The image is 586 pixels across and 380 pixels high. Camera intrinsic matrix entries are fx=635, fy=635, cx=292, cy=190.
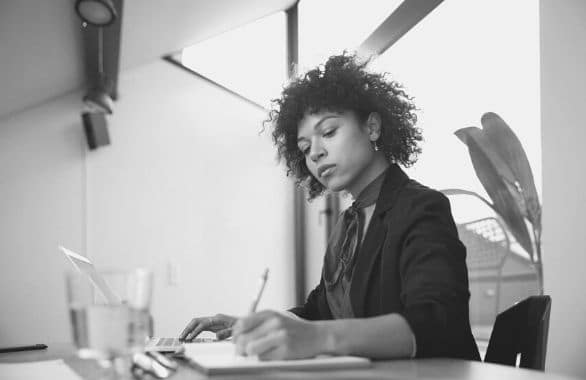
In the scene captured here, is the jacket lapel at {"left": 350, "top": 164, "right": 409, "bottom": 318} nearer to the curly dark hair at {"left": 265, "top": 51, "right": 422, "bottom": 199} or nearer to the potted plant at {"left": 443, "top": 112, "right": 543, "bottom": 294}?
the curly dark hair at {"left": 265, "top": 51, "right": 422, "bottom": 199}

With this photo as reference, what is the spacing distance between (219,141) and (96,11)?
189 cm

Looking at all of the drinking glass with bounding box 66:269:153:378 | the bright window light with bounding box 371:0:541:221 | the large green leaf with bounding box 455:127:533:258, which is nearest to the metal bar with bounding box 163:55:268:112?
the bright window light with bounding box 371:0:541:221

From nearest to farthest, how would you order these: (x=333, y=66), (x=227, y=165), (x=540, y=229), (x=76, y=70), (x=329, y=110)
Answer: (x=329, y=110)
(x=333, y=66)
(x=540, y=229)
(x=76, y=70)
(x=227, y=165)

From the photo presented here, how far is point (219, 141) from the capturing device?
398cm

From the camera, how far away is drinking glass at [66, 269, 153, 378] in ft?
2.08

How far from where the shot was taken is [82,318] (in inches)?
25.1

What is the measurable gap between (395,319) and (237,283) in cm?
306

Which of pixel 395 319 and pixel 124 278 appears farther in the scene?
pixel 395 319

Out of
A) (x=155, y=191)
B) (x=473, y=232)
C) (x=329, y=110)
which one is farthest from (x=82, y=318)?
(x=155, y=191)

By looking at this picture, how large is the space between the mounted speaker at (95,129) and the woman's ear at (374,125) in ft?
7.08

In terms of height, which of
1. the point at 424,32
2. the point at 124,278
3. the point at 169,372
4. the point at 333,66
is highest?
the point at 424,32

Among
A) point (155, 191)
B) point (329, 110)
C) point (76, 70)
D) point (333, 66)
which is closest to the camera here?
point (329, 110)

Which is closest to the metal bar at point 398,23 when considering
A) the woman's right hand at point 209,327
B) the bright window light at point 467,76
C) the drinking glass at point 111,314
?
the bright window light at point 467,76

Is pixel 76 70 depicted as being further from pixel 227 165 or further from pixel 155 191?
pixel 227 165
